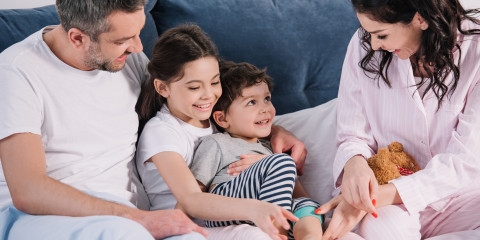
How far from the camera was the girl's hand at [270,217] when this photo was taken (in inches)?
54.7

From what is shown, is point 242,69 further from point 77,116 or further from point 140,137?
point 77,116

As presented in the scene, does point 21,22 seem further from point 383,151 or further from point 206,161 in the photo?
point 383,151

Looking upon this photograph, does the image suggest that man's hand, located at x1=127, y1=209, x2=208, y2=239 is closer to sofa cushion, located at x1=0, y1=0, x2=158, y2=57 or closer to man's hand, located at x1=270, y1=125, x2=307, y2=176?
man's hand, located at x1=270, y1=125, x2=307, y2=176

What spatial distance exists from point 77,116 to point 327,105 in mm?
926

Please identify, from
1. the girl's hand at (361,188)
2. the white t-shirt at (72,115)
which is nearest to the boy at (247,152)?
the girl's hand at (361,188)

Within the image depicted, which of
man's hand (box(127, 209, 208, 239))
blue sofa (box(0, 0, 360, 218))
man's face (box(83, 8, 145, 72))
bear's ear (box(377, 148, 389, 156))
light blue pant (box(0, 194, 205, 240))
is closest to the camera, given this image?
light blue pant (box(0, 194, 205, 240))

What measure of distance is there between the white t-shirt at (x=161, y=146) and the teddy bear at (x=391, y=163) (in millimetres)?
568

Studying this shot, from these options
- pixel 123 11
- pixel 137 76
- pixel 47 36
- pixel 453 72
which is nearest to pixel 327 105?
pixel 453 72

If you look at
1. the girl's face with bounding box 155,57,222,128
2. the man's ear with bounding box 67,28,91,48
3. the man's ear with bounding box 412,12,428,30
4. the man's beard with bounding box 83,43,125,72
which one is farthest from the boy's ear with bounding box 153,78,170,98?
the man's ear with bounding box 412,12,428,30

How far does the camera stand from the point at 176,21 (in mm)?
2070

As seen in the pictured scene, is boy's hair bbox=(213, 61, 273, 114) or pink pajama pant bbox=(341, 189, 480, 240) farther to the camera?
boy's hair bbox=(213, 61, 273, 114)

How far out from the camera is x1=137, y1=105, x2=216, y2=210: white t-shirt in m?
1.65

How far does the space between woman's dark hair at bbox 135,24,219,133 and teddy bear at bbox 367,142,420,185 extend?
612 mm

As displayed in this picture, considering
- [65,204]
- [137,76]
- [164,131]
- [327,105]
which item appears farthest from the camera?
[327,105]
